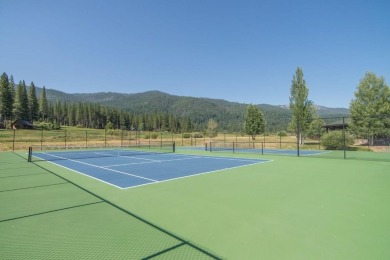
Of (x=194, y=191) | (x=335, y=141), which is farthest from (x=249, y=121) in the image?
(x=194, y=191)

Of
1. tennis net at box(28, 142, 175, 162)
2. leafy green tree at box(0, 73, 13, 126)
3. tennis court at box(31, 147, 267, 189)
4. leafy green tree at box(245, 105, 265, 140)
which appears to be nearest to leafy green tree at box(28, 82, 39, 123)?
leafy green tree at box(0, 73, 13, 126)

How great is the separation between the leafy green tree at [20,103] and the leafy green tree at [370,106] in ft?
236

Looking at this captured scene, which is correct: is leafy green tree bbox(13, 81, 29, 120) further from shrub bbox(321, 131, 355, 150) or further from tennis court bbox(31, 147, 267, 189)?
shrub bbox(321, 131, 355, 150)

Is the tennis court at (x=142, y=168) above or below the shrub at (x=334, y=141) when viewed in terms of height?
below

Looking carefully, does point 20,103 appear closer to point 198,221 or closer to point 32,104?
point 32,104

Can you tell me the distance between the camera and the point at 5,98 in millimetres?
60719

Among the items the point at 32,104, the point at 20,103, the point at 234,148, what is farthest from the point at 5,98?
the point at 234,148

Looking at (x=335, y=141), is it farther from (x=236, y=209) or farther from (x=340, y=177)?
(x=236, y=209)

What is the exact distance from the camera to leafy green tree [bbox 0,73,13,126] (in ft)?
198

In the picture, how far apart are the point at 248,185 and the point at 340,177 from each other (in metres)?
3.67

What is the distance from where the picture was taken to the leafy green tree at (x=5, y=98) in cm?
6022

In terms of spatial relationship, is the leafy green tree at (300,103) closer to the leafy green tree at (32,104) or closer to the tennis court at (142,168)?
the tennis court at (142,168)

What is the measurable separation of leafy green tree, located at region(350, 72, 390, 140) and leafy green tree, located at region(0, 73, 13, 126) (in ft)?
234

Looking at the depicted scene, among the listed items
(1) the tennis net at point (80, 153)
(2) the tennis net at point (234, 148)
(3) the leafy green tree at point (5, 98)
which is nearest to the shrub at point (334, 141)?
(2) the tennis net at point (234, 148)
